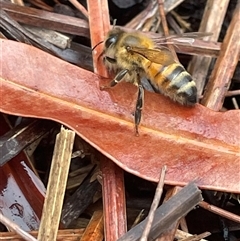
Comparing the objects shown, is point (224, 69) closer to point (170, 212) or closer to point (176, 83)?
point (176, 83)

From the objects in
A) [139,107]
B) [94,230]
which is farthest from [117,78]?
[94,230]

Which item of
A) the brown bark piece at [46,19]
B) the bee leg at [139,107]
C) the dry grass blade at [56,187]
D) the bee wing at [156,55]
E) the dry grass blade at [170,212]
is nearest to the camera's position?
the dry grass blade at [170,212]

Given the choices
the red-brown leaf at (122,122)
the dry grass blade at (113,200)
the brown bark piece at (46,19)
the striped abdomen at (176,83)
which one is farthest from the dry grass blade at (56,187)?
the brown bark piece at (46,19)

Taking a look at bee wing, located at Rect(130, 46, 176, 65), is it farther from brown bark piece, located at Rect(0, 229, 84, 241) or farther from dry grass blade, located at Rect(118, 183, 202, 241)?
brown bark piece, located at Rect(0, 229, 84, 241)

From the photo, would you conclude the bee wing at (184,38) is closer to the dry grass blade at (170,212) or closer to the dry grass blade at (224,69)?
the dry grass blade at (224,69)

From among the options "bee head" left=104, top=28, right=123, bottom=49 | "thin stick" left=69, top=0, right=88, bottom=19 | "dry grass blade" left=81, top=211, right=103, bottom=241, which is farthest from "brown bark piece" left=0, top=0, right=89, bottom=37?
"dry grass blade" left=81, top=211, right=103, bottom=241
